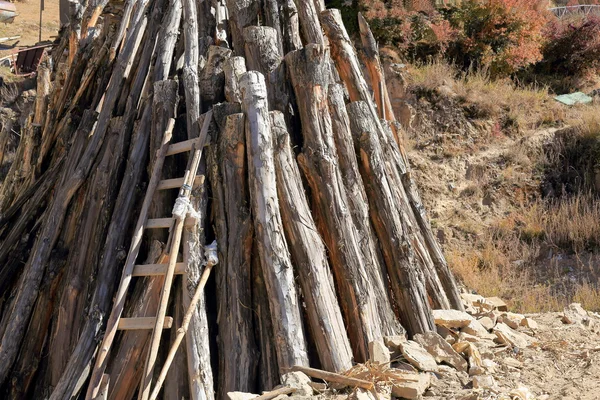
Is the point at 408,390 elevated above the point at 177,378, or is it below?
above

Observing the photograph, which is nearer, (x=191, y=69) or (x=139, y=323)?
(x=139, y=323)

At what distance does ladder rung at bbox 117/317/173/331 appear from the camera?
4.59m

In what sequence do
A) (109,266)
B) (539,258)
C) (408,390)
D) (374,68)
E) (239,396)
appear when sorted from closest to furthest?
(239,396)
(408,390)
(109,266)
(374,68)
(539,258)

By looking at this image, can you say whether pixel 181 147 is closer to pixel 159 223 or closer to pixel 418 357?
pixel 159 223

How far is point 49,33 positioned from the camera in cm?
2538

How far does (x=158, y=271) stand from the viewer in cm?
473

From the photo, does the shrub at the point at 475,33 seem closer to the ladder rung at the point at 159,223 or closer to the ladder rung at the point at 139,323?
the ladder rung at the point at 159,223

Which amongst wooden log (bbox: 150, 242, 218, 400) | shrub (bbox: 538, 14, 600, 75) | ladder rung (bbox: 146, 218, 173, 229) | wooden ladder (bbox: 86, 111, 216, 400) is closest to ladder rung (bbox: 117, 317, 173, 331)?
wooden ladder (bbox: 86, 111, 216, 400)

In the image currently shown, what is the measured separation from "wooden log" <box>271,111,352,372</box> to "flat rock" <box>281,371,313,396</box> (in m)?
0.21

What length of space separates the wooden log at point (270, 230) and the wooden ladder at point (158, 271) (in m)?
0.38

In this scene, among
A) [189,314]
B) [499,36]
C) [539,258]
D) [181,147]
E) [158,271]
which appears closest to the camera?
[189,314]

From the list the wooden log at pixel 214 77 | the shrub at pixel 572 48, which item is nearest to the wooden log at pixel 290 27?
the wooden log at pixel 214 77

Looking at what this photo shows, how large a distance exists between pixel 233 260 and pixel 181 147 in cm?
101

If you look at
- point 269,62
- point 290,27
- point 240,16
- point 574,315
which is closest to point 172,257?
point 269,62
